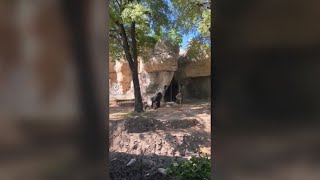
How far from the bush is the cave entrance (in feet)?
29.6

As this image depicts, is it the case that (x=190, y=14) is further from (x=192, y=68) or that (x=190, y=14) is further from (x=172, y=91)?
(x=172, y=91)

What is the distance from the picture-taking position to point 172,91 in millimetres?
12445

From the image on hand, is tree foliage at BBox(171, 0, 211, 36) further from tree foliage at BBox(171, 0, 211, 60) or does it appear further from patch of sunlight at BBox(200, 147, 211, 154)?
patch of sunlight at BBox(200, 147, 211, 154)

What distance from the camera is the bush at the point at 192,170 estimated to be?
275 centimetres

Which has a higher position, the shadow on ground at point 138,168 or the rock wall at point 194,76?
the rock wall at point 194,76

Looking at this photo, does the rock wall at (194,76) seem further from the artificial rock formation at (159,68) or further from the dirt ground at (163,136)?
the dirt ground at (163,136)

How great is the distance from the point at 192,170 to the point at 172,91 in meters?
9.66

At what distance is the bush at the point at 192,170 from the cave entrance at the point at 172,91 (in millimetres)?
9034

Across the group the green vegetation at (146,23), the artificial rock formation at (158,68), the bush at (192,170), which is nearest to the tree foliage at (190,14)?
Answer: the green vegetation at (146,23)

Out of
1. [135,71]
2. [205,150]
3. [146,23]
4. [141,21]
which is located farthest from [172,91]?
[205,150]
